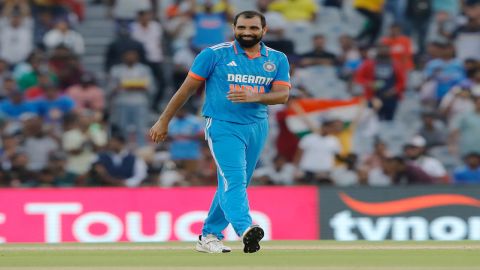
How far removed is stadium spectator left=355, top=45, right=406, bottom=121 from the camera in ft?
53.9

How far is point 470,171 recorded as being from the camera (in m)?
14.6

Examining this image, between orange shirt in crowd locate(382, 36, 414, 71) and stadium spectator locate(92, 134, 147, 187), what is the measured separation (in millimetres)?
4045

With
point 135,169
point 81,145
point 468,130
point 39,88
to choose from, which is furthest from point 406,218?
point 39,88

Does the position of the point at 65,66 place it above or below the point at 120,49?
below

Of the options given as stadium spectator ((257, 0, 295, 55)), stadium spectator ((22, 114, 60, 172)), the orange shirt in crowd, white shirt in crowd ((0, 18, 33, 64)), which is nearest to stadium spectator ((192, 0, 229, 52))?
stadium spectator ((257, 0, 295, 55))

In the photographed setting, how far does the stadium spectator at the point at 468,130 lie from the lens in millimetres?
15227

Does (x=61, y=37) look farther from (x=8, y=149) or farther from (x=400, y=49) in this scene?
(x=400, y=49)

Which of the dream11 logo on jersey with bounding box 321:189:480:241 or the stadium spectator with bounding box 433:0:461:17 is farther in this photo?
the stadium spectator with bounding box 433:0:461:17

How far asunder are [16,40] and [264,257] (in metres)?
9.42

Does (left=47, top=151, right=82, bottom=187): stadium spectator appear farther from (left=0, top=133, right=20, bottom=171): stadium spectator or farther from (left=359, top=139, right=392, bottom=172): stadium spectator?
(left=359, top=139, right=392, bottom=172): stadium spectator

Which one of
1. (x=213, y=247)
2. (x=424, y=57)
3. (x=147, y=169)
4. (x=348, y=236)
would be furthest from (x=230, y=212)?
(x=424, y=57)

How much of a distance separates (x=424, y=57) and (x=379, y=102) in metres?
1.15

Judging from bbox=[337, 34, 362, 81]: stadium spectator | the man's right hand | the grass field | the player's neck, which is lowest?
the grass field

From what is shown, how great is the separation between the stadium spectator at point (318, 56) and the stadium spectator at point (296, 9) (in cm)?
84
